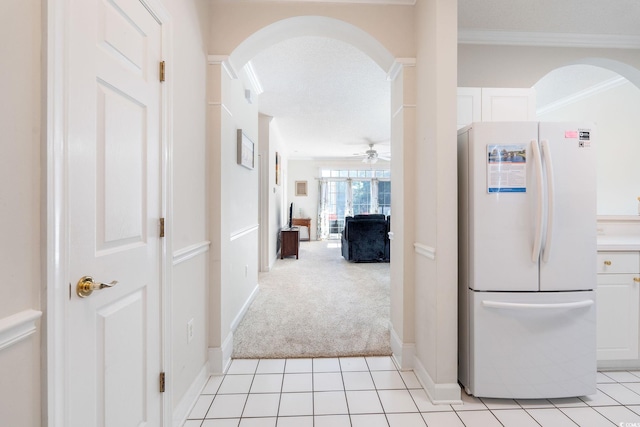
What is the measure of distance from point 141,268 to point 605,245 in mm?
2841

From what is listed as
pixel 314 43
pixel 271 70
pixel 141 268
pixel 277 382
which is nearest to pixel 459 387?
pixel 277 382

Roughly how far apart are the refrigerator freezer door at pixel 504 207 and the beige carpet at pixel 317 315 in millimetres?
1108

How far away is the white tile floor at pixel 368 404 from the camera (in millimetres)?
1519

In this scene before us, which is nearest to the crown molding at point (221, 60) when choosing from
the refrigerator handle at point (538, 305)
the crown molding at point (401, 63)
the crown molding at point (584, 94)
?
the crown molding at point (401, 63)

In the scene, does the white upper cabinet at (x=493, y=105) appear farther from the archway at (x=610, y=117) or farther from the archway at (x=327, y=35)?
the archway at (x=610, y=117)

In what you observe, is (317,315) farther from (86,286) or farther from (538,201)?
(86,286)

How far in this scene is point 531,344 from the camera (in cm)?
162

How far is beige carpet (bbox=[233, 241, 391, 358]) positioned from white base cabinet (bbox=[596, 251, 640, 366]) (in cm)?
149

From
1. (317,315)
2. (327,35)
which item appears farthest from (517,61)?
(317,315)

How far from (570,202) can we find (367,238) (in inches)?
158

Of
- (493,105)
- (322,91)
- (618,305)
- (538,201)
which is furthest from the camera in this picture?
(322,91)

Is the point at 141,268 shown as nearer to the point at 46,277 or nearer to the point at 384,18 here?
the point at 46,277

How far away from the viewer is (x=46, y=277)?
749mm

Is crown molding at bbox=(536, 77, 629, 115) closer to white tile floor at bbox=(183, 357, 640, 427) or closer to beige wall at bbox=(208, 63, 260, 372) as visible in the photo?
white tile floor at bbox=(183, 357, 640, 427)
